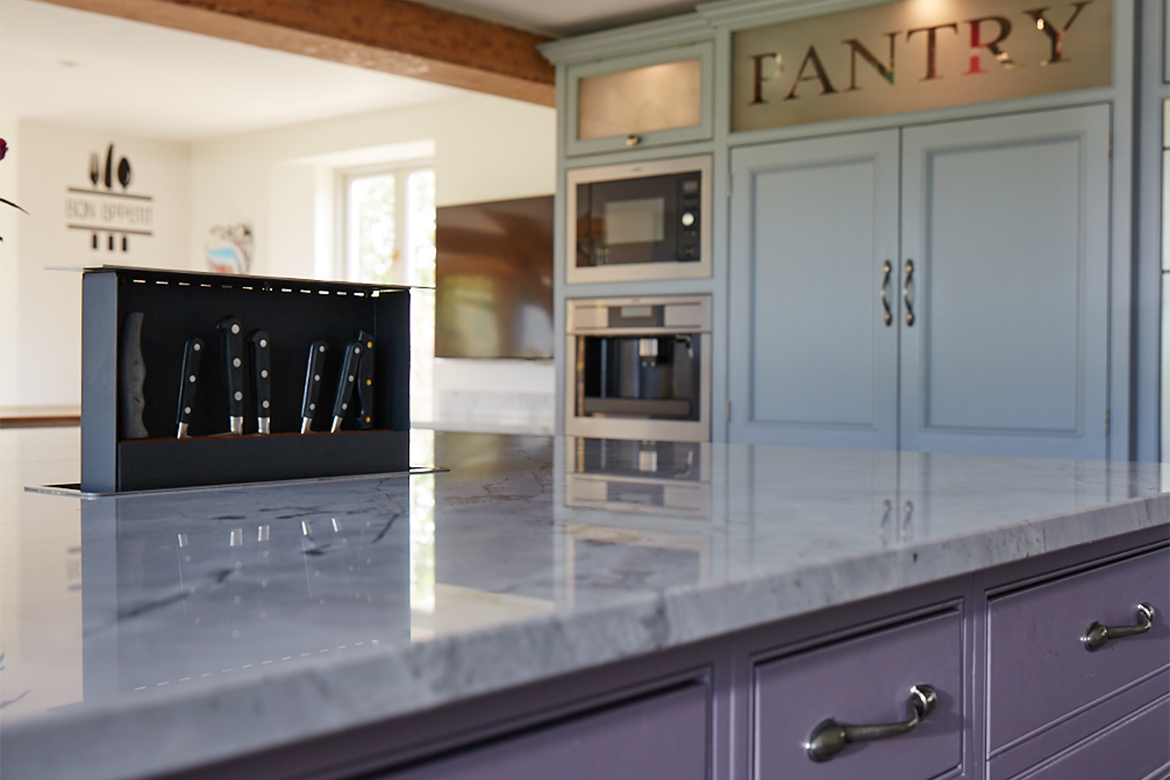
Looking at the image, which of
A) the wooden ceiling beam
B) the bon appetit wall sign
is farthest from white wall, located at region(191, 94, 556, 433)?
the bon appetit wall sign

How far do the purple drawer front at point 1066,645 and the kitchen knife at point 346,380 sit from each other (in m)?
0.66

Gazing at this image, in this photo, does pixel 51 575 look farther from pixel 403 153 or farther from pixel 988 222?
pixel 403 153

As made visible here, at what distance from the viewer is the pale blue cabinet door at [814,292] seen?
3475 mm

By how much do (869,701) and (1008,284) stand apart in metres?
2.71

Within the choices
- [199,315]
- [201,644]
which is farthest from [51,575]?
[199,315]

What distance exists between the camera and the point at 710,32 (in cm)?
380

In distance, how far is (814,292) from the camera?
11.9 ft

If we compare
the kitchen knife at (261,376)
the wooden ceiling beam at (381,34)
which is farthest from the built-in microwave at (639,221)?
the kitchen knife at (261,376)

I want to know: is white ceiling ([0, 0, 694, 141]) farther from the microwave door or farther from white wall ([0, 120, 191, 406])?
the microwave door

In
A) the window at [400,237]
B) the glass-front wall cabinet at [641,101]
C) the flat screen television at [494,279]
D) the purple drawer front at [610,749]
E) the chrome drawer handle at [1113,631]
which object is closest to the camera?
the purple drawer front at [610,749]

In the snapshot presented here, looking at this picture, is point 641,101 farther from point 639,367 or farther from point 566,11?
point 639,367

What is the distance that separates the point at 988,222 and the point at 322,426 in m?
2.58

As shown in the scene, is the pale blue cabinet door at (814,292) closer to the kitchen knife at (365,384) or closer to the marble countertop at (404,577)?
the marble countertop at (404,577)

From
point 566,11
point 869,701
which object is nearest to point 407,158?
point 566,11
